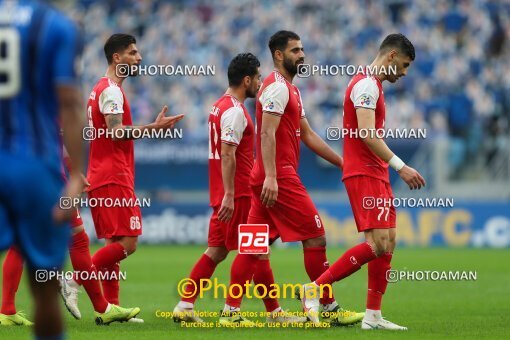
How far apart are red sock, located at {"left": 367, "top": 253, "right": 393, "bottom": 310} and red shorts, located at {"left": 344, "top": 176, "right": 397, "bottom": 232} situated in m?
0.34

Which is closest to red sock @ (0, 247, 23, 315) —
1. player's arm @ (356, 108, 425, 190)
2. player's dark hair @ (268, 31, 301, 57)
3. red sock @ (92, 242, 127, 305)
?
red sock @ (92, 242, 127, 305)

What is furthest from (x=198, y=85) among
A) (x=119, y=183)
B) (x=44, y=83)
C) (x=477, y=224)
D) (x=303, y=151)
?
(x=44, y=83)

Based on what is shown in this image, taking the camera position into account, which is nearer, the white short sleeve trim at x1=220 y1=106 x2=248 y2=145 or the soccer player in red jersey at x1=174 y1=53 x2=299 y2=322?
the white short sleeve trim at x1=220 y1=106 x2=248 y2=145

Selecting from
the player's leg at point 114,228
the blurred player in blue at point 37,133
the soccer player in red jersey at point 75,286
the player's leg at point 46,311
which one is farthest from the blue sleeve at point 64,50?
the player's leg at point 114,228

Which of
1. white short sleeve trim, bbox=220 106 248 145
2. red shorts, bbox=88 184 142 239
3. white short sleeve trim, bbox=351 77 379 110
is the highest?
white short sleeve trim, bbox=351 77 379 110

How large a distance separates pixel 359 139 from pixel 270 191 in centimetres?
95

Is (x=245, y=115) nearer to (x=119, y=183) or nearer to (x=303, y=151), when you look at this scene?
(x=119, y=183)

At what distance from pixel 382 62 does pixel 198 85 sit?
17.9 metres

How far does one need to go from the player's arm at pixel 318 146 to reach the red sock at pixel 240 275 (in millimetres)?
1282

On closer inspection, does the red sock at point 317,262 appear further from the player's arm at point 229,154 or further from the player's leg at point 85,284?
the player's leg at point 85,284

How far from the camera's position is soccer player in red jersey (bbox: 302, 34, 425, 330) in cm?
995

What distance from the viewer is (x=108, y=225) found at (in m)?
10.8

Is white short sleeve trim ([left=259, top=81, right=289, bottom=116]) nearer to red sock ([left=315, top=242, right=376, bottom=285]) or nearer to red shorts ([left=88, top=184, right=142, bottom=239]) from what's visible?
red sock ([left=315, top=242, right=376, bottom=285])

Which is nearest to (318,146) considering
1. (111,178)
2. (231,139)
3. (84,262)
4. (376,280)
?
(231,139)
